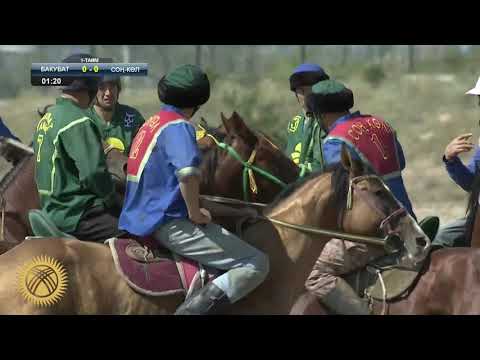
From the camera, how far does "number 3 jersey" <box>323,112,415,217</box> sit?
743cm

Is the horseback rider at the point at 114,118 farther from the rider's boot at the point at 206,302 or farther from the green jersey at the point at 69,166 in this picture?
the rider's boot at the point at 206,302

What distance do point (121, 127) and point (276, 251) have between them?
300 cm

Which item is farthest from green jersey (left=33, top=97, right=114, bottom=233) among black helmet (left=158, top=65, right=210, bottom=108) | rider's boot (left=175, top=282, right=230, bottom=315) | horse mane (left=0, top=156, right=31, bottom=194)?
horse mane (left=0, top=156, right=31, bottom=194)

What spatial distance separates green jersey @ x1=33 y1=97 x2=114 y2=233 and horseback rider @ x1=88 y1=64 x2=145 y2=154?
2.07 metres

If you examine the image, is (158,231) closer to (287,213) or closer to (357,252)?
(287,213)

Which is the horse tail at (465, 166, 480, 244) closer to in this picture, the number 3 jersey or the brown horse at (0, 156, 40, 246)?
the number 3 jersey

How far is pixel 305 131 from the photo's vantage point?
9.05 meters

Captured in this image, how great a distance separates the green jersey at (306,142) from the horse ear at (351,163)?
1.49m

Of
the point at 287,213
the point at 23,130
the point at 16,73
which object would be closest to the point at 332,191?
the point at 287,213

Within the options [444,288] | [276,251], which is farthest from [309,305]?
[444,288]

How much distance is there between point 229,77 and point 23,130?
241 inches

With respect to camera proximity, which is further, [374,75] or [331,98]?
[374,75]

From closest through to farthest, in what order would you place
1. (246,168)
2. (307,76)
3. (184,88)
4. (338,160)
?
(184,88), (338,160), (246,168), (307,76)

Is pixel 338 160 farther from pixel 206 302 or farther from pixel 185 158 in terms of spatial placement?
pixel 206 302
